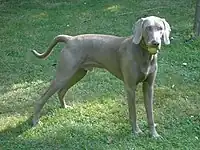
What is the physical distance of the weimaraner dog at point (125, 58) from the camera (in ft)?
13.2

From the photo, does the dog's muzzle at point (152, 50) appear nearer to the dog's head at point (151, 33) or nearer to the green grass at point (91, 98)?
the dog's head at point (151, 33)

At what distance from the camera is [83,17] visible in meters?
9.55

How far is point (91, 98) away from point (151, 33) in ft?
5.65

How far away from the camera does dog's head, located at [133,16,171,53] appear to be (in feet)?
12.8

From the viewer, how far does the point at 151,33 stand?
12.9ft

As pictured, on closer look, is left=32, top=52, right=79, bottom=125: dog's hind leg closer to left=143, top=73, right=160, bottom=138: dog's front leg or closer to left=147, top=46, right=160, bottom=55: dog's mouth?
left=143, top=73, right=160, bottom=138: dog's front leg

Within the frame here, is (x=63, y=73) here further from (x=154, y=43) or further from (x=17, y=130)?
(x=154, y=43)

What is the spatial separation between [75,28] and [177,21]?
78.0 inches

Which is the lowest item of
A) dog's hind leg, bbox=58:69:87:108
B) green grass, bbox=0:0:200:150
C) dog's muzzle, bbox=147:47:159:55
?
green grass, bbox=0:0:200:150

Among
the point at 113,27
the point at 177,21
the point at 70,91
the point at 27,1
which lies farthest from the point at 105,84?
the point at 27,1

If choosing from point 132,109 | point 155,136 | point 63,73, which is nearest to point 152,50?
point 132,109

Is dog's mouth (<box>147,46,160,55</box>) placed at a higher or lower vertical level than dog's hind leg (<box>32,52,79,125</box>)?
higher

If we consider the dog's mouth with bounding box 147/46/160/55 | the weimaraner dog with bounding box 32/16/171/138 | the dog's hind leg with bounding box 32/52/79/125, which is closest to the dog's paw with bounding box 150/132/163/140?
Result: the weimaraner dog with bounding box 32/16/171/138

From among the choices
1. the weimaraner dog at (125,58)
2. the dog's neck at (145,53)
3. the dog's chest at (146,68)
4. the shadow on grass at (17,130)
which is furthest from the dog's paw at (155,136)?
the shadow on grass at (17,130)
